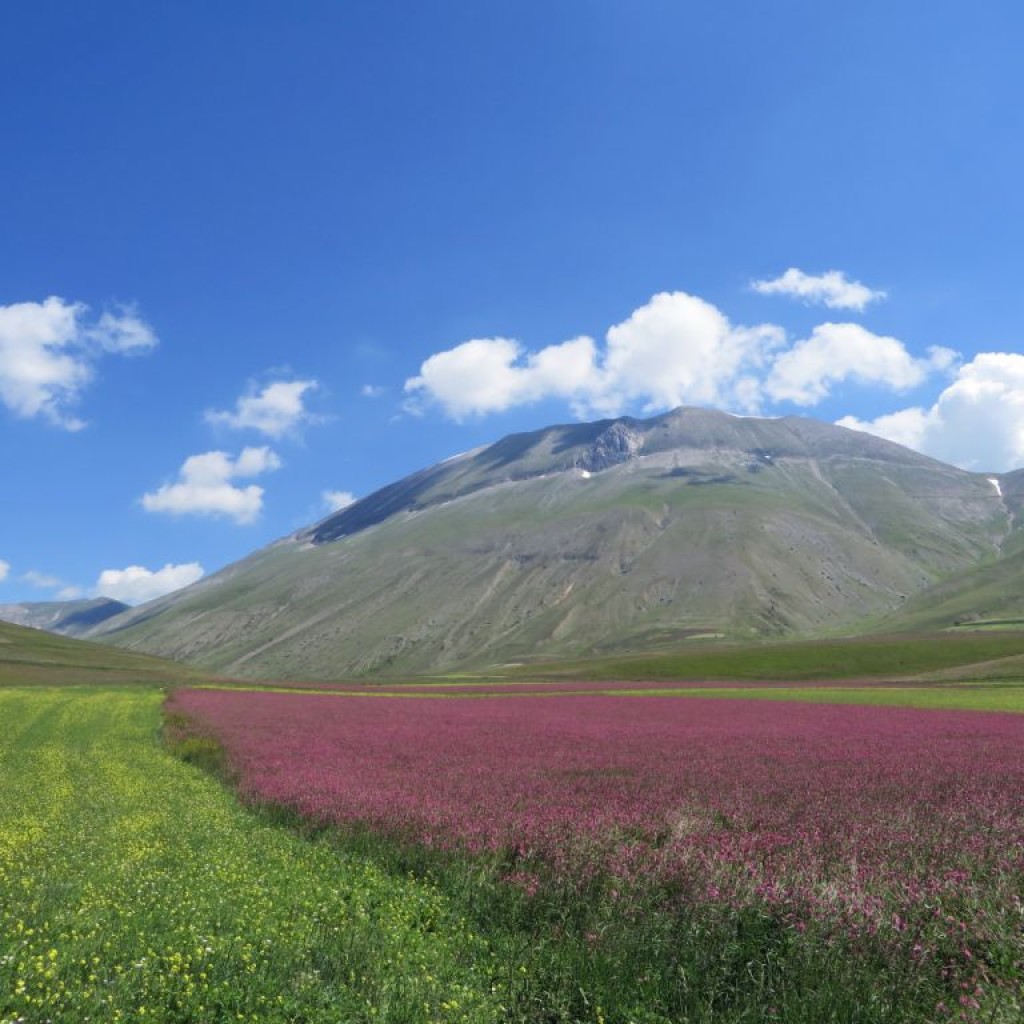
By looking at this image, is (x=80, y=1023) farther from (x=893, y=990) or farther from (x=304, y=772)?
(x=304, y=772)

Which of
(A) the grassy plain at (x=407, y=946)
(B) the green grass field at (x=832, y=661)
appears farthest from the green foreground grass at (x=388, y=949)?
(B) the green grass field at (x=832, y=661)

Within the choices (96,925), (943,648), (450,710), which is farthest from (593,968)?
(943,648)

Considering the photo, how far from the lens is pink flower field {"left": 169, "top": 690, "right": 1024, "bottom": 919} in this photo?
10.3m

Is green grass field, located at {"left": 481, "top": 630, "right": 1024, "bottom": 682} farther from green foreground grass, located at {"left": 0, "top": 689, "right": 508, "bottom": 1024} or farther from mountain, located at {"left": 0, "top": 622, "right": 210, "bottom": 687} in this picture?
green foreground grass, located at {"left": 0, "top": 689, "right": 508, "bottom": 1024}

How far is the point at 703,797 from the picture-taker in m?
15.9

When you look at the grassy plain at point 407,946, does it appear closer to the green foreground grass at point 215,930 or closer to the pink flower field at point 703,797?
the green foreground grass at point 215,930

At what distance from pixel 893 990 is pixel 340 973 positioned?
5.97 m

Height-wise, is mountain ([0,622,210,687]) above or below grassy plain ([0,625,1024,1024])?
below

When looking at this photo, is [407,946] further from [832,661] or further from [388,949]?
[832,661]

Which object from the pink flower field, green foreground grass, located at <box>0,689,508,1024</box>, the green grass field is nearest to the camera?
green foreground grass, located at <box>0,689,508,1024</box>

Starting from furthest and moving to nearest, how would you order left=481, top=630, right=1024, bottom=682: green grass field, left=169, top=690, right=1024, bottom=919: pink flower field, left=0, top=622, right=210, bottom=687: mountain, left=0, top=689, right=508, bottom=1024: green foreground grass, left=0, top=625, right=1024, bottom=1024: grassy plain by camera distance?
1. left=481, top=630, right=1024, bottom=682: green grass field
2. left=0, top=622, right=210, bottom=687: mountain
3. left=169, top=690, right=1024, bottom=919: pink flower field
4. left=0, top=689, right=508, bottom=1024: green foreground grass
5. left=0, top=625, right=1024, bottom=1024: grassy plain

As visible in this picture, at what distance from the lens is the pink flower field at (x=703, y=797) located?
33.8 feet

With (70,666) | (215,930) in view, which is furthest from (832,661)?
(70,666)

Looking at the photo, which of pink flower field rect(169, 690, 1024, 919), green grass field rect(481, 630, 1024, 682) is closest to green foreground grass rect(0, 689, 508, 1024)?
pink flower field rect(169, 690, 1024, 919)
